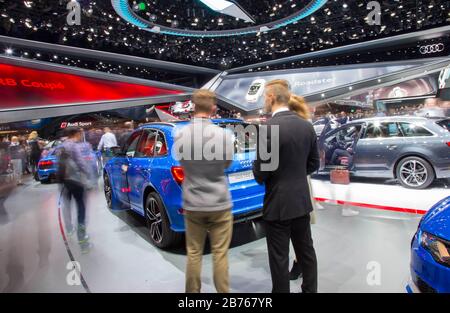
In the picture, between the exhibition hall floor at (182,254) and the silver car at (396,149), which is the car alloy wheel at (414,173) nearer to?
the silver car at (396,149)

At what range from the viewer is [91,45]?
46.5 feet

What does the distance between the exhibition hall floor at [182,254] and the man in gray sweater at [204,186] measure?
0.76 meters

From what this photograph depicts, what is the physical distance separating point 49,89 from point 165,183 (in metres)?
10.3

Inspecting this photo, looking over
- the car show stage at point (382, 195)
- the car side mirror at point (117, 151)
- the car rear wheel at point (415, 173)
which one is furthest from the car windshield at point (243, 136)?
the car rear wheel at point (415, 173)

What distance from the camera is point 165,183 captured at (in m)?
3.32

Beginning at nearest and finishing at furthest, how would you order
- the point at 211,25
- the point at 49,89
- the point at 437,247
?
the point at 437,247 → the point at 49,89 → the point at 211,25

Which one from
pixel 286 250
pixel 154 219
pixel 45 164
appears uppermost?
pixel 45 164

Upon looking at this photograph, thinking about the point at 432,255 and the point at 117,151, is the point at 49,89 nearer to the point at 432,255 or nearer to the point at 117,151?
the point at 117,151

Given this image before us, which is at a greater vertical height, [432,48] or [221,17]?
[221,17]

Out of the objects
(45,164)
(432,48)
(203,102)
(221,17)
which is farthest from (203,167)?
(432,48)

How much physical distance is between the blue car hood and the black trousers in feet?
2.80

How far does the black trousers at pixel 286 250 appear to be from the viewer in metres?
2.14

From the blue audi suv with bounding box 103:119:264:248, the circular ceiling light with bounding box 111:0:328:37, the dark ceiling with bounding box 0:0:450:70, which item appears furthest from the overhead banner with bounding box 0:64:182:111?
the blue audi suv with bounding box 103:119:264:248

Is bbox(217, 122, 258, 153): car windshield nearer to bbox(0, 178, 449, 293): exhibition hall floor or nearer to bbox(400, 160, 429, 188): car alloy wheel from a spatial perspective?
bbox(0, 178, 449, 293): exhibition hall floor
